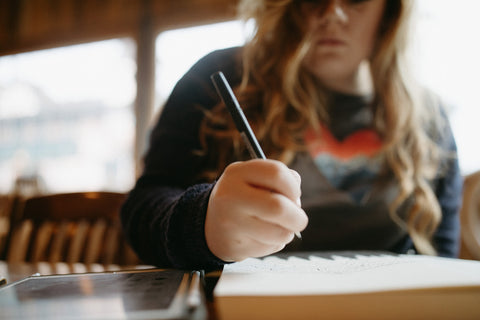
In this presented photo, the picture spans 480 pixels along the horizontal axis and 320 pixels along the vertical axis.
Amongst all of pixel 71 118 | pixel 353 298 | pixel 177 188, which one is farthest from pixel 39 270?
pixel 71 118

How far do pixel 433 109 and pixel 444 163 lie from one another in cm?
11

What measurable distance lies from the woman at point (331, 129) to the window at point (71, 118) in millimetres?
1790

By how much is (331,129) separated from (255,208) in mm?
400

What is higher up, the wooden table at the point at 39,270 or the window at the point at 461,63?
the window at the point at 461,63

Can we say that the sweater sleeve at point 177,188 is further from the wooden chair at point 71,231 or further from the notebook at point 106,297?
the wooden chair at point 71,231

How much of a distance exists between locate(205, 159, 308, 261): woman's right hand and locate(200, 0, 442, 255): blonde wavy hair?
0.86 feet

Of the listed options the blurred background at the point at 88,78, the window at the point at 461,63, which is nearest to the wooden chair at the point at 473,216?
the window at the point at 461,63

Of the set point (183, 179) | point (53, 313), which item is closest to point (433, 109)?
point (183, 179)

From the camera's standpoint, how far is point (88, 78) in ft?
7.61

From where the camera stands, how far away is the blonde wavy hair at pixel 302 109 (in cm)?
52

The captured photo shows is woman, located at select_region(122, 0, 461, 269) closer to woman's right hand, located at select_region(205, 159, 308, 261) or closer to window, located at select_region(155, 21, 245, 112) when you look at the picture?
woman's right hand, located at select_region(205, 159, 308, 261)

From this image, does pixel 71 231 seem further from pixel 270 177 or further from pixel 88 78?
pixel 88 78

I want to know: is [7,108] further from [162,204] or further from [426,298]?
[426,298]

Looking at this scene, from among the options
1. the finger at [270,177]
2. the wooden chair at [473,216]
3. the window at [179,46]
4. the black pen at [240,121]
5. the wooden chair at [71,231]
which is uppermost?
the window at [179,46]
